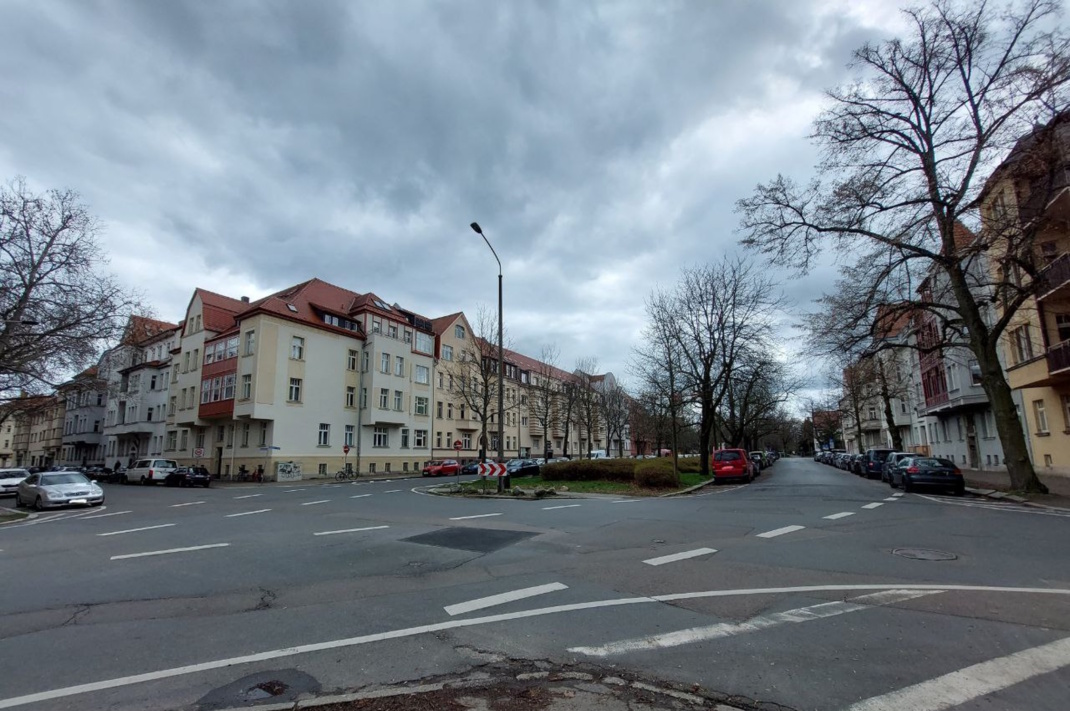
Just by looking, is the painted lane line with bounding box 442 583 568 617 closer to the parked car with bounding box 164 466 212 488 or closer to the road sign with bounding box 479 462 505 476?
the road sign with bounding box 479 462 505 476

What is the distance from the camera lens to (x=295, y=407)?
41719 millimetres

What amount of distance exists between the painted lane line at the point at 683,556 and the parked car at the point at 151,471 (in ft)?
129

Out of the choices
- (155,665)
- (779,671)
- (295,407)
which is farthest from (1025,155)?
(295,407)

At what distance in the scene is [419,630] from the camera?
5.36 metres

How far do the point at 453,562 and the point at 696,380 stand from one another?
87.6 feet

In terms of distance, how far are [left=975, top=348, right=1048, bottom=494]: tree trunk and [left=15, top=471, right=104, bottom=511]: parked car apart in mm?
32578

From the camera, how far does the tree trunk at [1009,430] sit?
61.3 feet

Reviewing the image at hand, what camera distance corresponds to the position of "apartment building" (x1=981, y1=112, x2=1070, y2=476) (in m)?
16.9

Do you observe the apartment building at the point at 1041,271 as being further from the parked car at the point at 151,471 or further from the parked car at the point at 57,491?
the parked car at the point at 151,471

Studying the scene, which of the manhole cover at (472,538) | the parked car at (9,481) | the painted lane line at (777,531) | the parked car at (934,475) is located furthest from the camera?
the parked car at (9,481)

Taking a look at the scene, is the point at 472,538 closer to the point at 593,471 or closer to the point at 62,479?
the point at 593,471

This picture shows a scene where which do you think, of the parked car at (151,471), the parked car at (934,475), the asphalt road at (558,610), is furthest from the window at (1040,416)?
the parked car at (151,471)

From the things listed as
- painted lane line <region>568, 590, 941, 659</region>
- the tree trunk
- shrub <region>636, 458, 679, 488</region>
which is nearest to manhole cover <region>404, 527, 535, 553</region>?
painted lane line <region>568, 590, 941, 659</region>

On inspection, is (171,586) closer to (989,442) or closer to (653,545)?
(653,545)
